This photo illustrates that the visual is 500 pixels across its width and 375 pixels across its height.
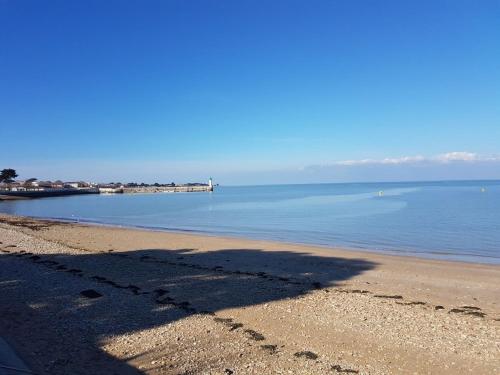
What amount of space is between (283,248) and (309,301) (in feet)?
33.4

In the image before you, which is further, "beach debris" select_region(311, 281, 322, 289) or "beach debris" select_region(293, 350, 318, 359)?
"beach debris" select_region(311, 281, 322, 289)

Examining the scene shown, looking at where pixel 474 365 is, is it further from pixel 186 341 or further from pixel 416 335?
pixel 186 341

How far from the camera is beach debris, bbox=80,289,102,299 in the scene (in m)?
8.84

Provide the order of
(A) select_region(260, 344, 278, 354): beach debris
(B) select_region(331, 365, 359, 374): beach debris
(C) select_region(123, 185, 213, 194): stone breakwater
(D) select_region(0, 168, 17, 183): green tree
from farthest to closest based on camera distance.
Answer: (C) select_region(123, 185, 213, 194): stone breakwater < (D) select_region(0, 168, 17, 183): green tree < (A) select_region(260, 344, 278, 354): beach debris < (B) select_region(331, 365, 359, 374): beach debris

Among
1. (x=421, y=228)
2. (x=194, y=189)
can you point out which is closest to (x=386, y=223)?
(x=421, y=228)

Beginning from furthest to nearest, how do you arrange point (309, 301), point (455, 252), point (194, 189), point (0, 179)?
point (194, 189) → point (0, 179) → point (455, 252) → point (309, 301)

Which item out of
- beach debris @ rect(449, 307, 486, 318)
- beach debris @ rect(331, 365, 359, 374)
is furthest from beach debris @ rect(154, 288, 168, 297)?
beach debris @ rect(449, 307, 486, 318)

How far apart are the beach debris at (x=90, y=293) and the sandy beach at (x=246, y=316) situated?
0.09 ft

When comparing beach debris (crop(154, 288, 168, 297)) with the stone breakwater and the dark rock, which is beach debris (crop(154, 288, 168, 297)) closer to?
the dark rock

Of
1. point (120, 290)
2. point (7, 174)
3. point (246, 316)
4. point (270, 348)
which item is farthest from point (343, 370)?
point (7, 174)

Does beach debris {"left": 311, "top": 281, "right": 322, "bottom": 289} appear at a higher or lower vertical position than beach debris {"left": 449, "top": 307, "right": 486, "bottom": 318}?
higher

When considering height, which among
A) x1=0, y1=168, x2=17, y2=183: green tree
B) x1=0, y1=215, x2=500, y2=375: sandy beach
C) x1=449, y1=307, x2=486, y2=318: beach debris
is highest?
x1=0, y1=168, x2=17, y2=183: green tree

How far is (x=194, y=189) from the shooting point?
158000 mm

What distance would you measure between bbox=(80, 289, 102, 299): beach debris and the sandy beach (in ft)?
0.09
